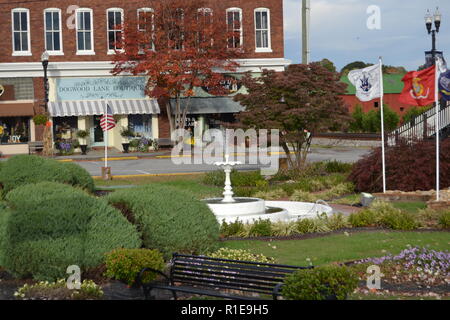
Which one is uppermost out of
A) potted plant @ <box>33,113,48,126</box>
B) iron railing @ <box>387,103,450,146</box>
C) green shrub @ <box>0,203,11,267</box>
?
potted plant @ <box>33,113,48,126</box>

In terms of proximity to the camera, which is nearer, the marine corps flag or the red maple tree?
the marine corps flag

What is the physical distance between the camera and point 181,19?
44.4 meters

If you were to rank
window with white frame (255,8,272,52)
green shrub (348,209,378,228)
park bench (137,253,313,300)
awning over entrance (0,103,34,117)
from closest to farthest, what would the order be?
1. park bench (137,253,313,300)
2. green shrub (348,209,378,228)
3. awning over entrance (0,103,34,117)
4. window with white frame (255,8,272,52)

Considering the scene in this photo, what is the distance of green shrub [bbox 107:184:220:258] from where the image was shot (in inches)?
484

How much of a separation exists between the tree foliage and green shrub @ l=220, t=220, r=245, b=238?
1194cm

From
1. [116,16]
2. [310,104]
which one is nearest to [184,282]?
[310,104]

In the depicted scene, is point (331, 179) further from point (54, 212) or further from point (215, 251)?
point (54, 212)

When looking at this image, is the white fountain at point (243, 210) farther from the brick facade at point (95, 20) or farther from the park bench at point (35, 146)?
the brick facade at point (95, 20)

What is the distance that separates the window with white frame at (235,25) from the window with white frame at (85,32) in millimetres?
8486

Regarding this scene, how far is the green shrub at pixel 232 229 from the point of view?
15.6 m

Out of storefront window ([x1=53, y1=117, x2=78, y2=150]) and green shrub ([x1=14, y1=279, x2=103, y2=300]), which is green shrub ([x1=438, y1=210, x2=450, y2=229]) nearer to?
green shrub ([x1=14, y1=279, x2=103, y2=300])

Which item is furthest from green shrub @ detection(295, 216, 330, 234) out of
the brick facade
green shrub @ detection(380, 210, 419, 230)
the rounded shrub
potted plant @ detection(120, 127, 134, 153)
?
the brick facade

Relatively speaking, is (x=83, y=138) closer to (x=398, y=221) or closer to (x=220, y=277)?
(x=398, y=221)
